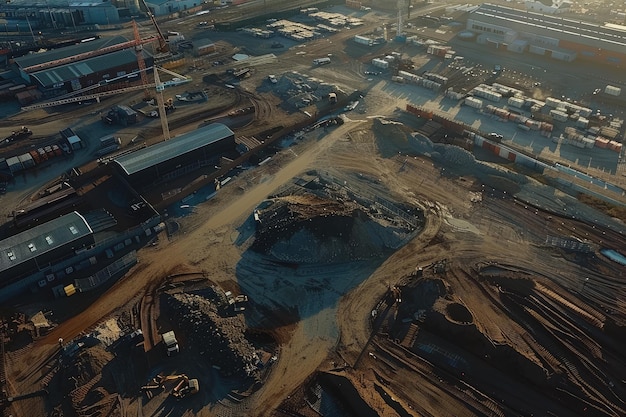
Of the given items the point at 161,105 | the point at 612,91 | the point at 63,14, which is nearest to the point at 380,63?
the point at 612,91

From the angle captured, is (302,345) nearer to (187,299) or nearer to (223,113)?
(187,299)

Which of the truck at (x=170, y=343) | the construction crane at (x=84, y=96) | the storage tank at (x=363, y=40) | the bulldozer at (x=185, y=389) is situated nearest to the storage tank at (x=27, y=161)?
the construction crane at (x=84, y=96)

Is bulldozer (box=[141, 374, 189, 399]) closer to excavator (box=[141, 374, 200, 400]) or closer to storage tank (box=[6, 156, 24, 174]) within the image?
excavator (box=[141, 374, 200, 400])

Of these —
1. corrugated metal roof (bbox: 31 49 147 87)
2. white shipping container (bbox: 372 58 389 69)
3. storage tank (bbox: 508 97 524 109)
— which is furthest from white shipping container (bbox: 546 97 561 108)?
corrugated metal roof (bbox: 31 49 147 87)

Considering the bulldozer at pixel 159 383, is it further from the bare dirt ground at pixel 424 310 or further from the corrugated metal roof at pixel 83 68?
the corrugated metal roof at pixel 83 68

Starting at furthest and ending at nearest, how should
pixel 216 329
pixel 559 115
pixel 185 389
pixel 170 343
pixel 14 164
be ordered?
pixel 559 115 < pixel 14 164 < pixel 216 329 < pixel 170 343 < pixel 185 389

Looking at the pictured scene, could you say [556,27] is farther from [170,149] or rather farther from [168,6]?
[168,6]
